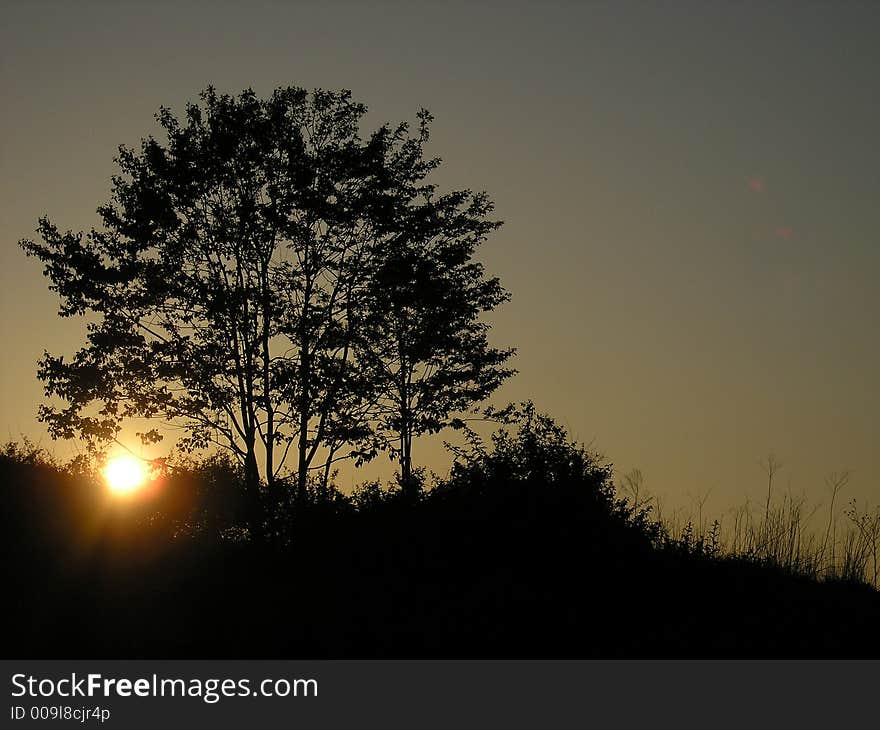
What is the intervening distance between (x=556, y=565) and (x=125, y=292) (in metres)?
18.8

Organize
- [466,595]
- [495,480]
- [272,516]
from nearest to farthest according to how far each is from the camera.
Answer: [466,595] → [495,480] → [272,516]

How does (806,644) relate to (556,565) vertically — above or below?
below

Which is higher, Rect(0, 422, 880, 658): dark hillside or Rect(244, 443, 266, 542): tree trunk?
Rect(244, 443, 266, 542): tree trunk

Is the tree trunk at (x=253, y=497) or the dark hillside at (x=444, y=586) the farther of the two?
the tree trunk at (x=253, y=497)

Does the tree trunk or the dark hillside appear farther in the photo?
the tree trunk

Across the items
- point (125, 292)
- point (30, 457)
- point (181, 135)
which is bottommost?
point (30, 457)

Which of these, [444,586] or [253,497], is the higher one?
[253,497]

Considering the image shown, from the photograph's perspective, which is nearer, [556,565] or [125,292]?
[556,565]

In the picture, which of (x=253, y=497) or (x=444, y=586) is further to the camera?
(x=253, y=497)

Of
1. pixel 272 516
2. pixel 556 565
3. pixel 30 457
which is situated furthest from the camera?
pixel 30 457

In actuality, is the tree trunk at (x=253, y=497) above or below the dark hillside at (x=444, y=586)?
above
